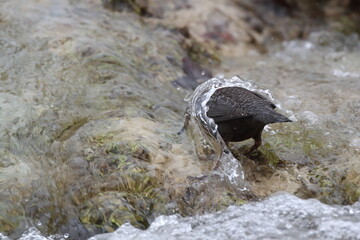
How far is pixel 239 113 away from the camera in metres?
3.96

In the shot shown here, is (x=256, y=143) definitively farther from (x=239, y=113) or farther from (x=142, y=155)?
(x=142, y=155)

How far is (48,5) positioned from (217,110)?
3.19 m

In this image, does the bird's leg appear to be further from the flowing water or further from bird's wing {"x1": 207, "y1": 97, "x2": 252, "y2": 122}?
bird's wing {"x1": 207, "y1": 97, "x2": 252, "y2": 122}

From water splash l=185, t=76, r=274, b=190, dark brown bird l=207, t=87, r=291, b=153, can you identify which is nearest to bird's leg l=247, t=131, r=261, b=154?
dark brown bird l=207, t=87, r=291, b=153

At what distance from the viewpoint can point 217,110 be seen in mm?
4113

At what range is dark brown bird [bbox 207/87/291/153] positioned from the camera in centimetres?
390

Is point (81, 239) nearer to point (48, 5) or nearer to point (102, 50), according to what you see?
point (102, 50)

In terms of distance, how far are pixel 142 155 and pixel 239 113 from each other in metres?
→ 0.74

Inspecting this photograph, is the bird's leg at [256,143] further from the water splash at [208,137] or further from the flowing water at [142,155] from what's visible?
the water splash at [208,137]

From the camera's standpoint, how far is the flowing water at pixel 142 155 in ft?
12.0

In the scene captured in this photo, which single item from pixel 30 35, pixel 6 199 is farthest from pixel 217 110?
pixel 30 35

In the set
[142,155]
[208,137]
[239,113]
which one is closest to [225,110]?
[239,113]

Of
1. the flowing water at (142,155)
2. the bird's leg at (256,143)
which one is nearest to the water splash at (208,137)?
the flowing water at (142,155)

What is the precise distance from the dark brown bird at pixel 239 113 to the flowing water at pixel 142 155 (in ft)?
0.43
